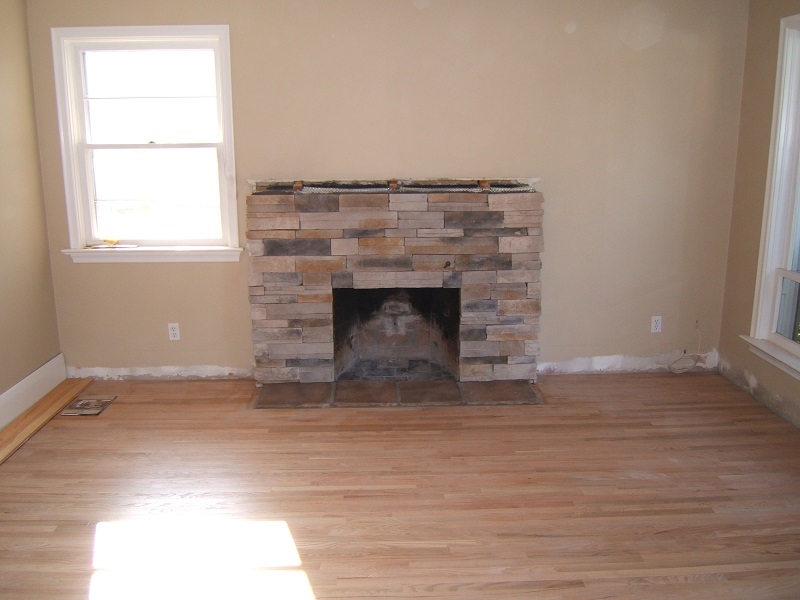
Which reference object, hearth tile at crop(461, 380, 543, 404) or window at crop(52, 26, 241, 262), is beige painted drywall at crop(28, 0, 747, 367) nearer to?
window at crop(52, 26, 241, 262)

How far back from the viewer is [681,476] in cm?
290

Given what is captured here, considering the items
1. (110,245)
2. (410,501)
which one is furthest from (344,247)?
(410,501)

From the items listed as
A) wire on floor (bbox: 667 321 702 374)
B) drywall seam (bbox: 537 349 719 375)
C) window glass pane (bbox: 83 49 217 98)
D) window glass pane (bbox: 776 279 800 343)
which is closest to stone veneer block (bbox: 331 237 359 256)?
window glass pane (bbox: 83 49 217 98)

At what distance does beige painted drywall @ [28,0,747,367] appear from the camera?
3.74 m

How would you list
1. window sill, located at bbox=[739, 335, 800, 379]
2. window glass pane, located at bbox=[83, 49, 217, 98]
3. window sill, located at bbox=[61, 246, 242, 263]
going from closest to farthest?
window sill, located at bbox=[739, 335, 800, 379], window glass pane, located at bbox=[83, 49, 217, 98], window sill, located at bbox=[61, 246, 242, 263]

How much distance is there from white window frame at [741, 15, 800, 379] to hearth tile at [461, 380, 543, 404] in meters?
1.26

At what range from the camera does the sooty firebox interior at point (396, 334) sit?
4.09 metres

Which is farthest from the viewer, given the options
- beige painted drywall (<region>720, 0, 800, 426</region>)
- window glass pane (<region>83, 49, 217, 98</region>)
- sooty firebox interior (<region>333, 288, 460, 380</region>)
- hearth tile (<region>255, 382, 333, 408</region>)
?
sooty firebox interior (<region>333, 288, 460, 380</region>)

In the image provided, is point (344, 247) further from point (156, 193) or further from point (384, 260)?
point (156, 193)

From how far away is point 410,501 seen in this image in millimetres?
2715

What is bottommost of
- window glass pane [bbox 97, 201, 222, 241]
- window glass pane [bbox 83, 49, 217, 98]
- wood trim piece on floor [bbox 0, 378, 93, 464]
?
wood trim piece on floor [bbox 0, 378, 93, 464]

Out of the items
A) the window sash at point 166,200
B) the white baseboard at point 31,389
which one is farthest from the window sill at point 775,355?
the white baseboard at point 31,389

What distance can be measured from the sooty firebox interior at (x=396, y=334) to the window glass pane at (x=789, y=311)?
1.81 meters

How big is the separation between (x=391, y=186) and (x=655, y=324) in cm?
184
